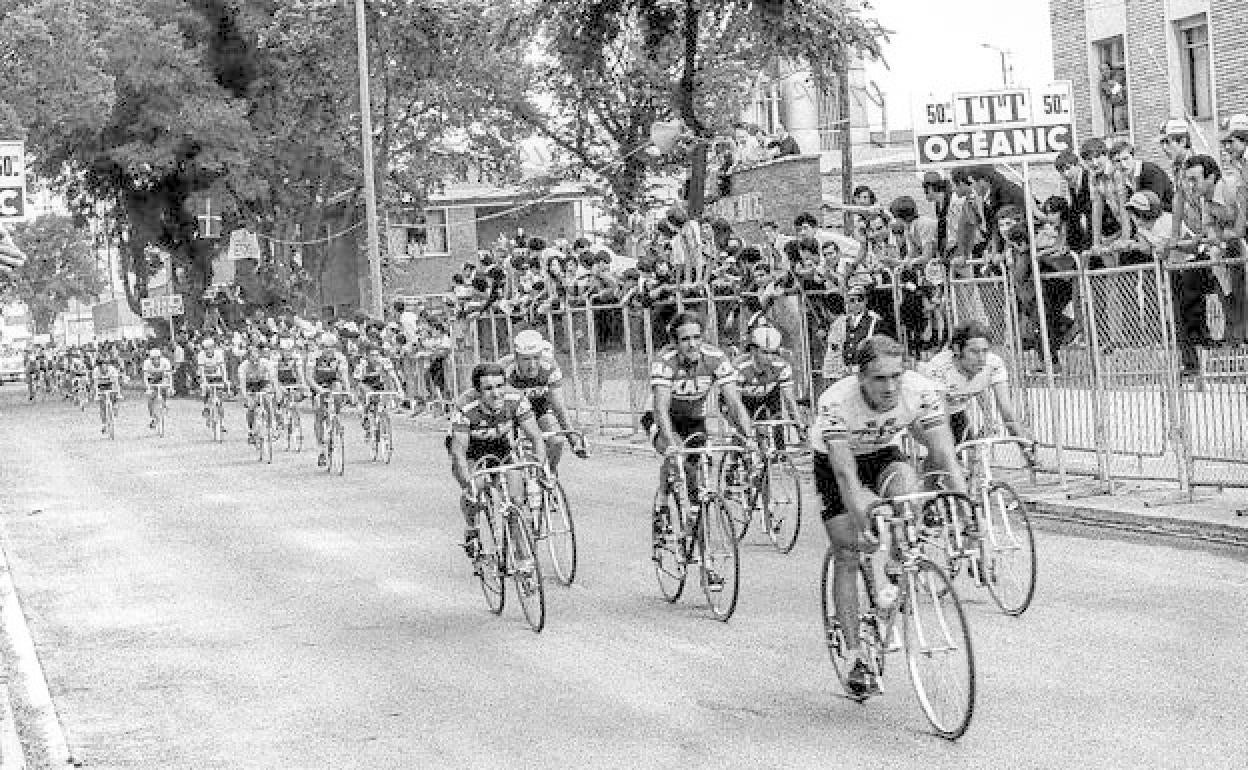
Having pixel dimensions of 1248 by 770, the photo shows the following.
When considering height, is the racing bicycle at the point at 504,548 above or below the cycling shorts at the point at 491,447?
below

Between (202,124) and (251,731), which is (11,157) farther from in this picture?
(202,124)

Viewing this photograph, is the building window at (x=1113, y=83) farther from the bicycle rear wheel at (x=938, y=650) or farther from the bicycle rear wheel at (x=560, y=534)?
the bicycle rear wheel at (x=938, y=650)

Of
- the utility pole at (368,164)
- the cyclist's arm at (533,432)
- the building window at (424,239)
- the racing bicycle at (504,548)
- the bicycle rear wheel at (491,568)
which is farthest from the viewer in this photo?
the building window at (424,239)

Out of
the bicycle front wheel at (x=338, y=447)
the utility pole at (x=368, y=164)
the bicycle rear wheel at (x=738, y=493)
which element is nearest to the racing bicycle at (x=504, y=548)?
the bicycle rear wheel at (x=738, y=493)

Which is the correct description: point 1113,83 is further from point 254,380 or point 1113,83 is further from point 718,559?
point 718,559

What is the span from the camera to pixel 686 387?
590 inches

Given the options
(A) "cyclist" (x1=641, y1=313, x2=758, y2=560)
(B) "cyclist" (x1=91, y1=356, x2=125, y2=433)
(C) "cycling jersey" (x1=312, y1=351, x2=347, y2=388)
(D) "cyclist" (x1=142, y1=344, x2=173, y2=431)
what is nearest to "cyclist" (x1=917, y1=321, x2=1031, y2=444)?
(A) "cyclist" (x1=641, y1=313, x2=758, y2=560)

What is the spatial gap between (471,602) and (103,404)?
3095 cm

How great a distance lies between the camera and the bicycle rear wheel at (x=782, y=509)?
1638 centimetres

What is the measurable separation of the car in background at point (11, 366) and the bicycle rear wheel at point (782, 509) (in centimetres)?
11220

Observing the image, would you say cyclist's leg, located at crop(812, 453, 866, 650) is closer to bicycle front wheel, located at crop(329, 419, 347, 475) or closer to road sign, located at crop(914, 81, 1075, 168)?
road sign, located at crop(914, 81, 1075, 168)

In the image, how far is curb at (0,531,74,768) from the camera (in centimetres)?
1069

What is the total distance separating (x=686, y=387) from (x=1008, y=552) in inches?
124

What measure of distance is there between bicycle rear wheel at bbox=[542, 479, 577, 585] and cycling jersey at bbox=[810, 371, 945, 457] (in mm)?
4348
